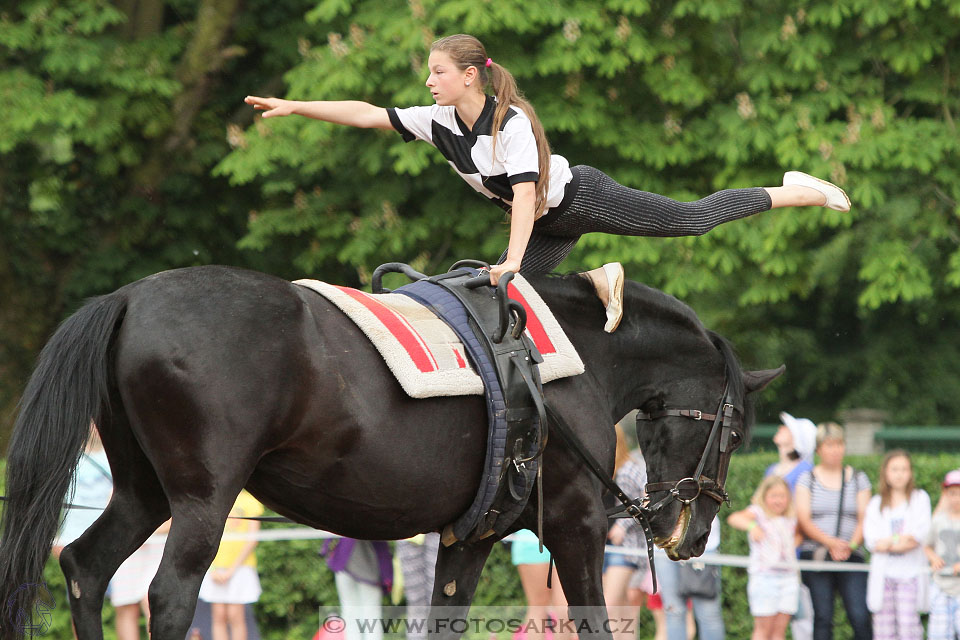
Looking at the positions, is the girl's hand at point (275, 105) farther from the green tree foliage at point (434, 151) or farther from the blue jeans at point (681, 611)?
the green tree foliage at point (434, 151)

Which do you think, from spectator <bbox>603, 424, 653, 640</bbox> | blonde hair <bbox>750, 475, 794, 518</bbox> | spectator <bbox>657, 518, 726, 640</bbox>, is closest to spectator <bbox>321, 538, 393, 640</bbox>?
spectator <bbox>603, 424, 653, 640</bbox>

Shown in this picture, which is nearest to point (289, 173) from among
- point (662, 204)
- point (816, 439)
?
point (816, 439)

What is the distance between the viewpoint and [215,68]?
10.6m

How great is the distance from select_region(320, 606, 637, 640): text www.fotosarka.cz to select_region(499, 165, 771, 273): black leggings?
4.23ft

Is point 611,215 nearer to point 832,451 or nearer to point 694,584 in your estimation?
point 694,584

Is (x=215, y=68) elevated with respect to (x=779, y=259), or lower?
elevated

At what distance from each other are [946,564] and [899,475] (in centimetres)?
57

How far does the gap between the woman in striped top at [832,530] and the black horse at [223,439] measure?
137 inches

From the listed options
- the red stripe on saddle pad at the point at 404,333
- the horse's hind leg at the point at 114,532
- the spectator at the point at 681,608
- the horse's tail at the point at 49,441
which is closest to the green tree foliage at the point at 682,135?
the spectator at the point at 681,608

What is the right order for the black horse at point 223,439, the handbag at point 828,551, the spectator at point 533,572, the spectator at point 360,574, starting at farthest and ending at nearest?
the handbag at point 828,551 → the spectator at point 533,572 → the spectator at point 360,574 → the black horse at point 223,439

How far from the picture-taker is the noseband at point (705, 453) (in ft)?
14.8

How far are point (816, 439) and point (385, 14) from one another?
4.57 metres

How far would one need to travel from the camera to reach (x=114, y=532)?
368 centimetres

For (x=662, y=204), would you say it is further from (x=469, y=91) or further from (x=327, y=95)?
(x=327, y=95)
